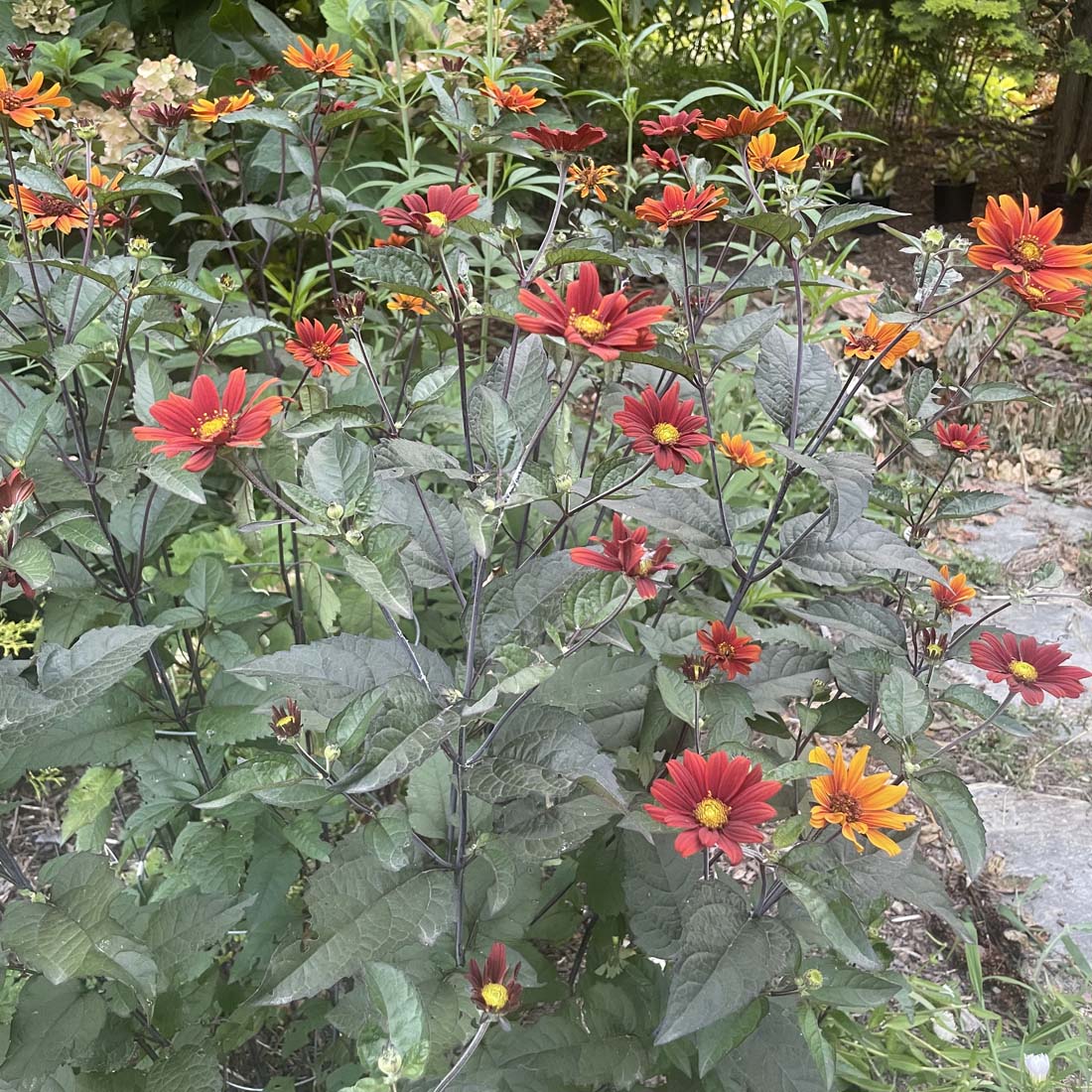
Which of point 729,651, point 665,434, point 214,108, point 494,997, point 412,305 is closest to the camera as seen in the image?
point 494,997

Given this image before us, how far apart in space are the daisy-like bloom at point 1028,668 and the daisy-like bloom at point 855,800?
0.65 ft

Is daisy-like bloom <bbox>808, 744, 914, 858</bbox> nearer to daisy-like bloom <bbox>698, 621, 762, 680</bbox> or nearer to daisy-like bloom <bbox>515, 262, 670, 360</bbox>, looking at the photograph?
daisy-like bloom <bbox>698, 621, 762, 680</bbox>

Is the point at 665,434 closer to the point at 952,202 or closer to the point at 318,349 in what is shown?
the point at 318,349

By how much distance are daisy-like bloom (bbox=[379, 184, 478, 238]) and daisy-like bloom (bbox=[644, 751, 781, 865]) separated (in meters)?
0.47

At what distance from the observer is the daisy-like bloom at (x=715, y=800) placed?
0.72 metres

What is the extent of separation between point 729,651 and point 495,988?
0.39 meters

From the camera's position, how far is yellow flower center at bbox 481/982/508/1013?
26.5 inches

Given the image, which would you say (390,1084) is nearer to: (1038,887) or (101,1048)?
(101,1048)

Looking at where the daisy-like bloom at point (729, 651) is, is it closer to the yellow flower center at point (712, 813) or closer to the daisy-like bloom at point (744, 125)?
the yellow flower center at point (712, 813)

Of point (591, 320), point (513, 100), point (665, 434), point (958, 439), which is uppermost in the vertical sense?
point (513, 100)

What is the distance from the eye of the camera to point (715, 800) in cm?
74

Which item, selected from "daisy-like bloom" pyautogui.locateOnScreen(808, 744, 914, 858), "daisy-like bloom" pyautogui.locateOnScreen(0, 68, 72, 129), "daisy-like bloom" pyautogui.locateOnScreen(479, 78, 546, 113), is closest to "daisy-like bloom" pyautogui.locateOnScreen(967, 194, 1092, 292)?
"daisy-like bloom" pyautogui.locateOnScreen(808, 744, 914, 858)

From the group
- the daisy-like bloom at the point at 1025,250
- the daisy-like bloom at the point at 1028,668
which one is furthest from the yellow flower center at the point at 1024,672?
the daisy-like bloom at the point at 1025,250

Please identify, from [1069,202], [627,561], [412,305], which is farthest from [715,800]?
[1069,202]
